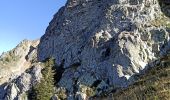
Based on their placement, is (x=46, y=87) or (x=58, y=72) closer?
(x=46, y=87)

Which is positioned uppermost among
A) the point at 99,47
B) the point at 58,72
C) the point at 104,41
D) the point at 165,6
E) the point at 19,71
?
the point at 165,6

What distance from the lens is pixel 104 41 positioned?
10031cm

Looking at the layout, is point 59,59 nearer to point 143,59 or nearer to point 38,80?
point 38,80

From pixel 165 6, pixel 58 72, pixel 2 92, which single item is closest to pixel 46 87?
pixel 58 72

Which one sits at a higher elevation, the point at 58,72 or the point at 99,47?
the point at 99,47

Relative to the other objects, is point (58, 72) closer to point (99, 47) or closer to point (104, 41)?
point (99, 47)

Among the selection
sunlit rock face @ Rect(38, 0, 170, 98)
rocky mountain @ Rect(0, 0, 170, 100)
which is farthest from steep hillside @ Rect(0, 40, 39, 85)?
sunlit rock face @ Rect(38, 0, 170, 98)

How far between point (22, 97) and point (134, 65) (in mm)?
31778

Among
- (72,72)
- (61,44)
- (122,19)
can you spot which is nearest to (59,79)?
(72,72)

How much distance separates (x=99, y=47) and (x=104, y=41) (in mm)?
2286

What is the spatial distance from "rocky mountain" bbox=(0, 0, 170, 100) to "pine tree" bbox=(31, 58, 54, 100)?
1900 mm

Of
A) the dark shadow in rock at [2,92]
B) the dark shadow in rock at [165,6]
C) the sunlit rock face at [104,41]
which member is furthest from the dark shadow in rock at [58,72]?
the dark shadow in rock at [165,6]

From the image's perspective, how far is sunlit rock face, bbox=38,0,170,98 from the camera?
293ft

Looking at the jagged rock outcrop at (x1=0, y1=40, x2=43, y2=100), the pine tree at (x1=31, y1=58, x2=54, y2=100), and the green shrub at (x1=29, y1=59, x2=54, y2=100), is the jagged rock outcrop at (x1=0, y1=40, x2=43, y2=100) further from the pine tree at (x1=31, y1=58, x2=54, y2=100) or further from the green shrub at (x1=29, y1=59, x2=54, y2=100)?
the pine tree at (x1=31, y1=58, x2=54, y2=100)
